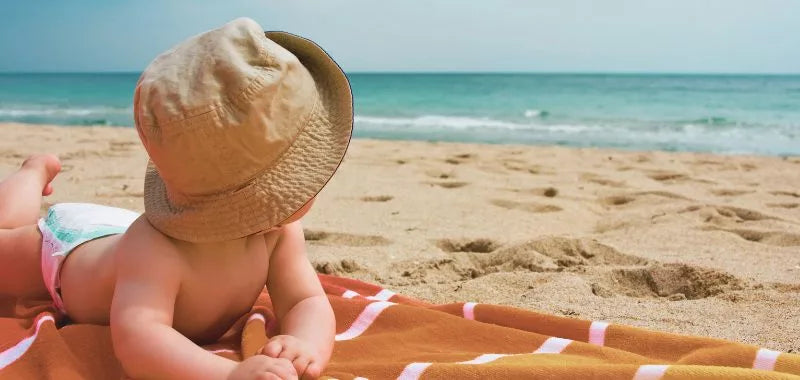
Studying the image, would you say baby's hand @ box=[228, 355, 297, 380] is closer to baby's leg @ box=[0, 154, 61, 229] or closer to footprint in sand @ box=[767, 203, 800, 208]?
baby's leg @ box=[0, 154, 61, 229]

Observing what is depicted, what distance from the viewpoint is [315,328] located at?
1542 mm

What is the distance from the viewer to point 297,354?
1.39 metres

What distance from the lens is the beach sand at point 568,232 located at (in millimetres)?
2186

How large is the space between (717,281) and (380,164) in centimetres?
332

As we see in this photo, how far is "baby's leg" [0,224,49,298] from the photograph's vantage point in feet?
6.23

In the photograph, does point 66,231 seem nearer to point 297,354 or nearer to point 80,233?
point 80,233

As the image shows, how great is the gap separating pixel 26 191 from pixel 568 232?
7.10ft

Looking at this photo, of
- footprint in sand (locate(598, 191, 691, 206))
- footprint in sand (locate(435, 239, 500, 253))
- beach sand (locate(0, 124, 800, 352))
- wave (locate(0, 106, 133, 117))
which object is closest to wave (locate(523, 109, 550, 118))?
wave (locate(0, 106, 133, 117))

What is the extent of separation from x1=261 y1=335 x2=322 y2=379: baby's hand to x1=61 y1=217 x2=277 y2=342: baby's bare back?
0.71 feet

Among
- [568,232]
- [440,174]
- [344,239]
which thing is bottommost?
[440,174]

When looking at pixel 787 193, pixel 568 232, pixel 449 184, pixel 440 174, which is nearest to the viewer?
pixel 568 232

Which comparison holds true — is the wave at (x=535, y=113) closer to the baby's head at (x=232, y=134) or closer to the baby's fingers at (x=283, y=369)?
the baby's head at (x=232, y=134)

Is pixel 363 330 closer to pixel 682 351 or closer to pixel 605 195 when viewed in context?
pixel 682 351

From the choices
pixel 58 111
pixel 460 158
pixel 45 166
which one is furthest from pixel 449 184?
pixel 58 111
